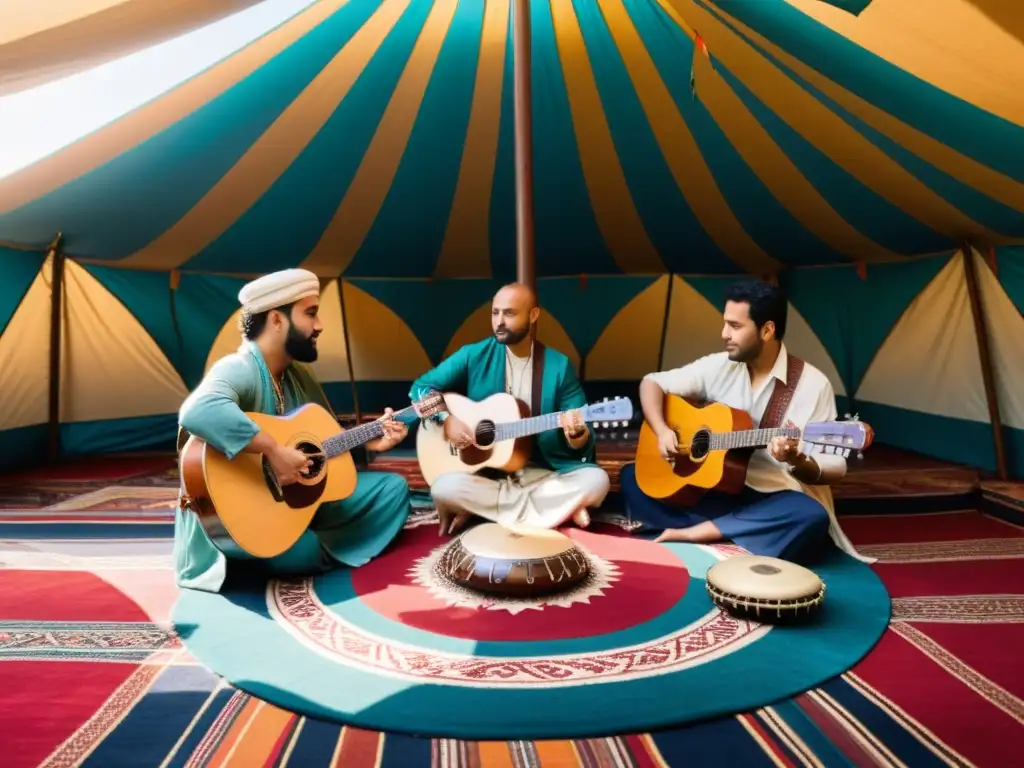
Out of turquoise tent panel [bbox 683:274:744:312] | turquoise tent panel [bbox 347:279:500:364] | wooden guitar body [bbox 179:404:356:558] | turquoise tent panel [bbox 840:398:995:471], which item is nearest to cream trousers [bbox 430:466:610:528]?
wooden guitar body [bbox 179:404:356:558]

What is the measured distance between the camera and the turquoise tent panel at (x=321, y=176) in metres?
4.27

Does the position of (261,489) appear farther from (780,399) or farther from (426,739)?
(780,399)

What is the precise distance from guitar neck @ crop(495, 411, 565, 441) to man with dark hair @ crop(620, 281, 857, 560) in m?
0.51

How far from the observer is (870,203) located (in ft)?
15.9

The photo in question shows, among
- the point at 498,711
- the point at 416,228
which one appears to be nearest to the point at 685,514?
the point at 498,711

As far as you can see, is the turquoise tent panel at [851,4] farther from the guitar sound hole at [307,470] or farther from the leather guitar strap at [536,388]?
the guitar sound hole at [307,470]

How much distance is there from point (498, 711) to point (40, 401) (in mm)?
5018

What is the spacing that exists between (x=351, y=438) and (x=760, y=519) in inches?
73.3

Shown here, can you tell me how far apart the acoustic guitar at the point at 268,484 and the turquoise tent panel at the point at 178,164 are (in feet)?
7.15

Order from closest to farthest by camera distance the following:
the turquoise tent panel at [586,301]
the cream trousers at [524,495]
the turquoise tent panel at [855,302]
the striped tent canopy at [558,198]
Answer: the striped tent canopy at [558,198] < the cream trousers at [524,495] < the turquoise tent panel at [855,302] < the turquoise tent panel at [586,301]

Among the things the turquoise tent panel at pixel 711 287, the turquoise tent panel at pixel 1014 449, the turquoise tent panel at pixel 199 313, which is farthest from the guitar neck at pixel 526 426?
the turquoise tent panel at pixel 711 287

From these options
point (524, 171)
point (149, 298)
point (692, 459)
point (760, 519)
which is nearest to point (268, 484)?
point (692, 459)

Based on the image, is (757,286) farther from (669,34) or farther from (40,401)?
(40,401)

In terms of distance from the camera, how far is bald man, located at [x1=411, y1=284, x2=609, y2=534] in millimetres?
3662
